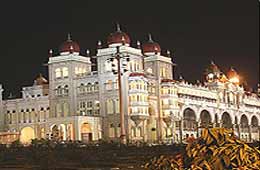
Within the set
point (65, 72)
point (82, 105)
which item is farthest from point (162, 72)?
point (65, 72)

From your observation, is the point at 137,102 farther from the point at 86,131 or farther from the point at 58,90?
the point at 58,90

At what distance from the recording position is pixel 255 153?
213 inches

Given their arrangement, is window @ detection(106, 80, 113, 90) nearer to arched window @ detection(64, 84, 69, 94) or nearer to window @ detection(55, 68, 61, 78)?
arched window @ detection(64, 84, 69, 94)

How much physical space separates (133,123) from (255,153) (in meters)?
48.8

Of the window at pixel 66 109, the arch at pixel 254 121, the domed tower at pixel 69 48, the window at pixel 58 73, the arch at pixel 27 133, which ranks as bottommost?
the arch at pixel 27 133

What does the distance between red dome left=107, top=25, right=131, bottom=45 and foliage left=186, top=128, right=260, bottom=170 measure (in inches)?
1970

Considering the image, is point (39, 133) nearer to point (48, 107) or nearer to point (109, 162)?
point (48, 107)

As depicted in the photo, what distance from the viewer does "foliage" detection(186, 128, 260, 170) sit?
209 inches

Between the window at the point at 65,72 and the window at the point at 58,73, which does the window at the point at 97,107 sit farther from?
the window at the point at 58,73

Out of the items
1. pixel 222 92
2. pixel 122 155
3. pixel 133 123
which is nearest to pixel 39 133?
pixel 133 123

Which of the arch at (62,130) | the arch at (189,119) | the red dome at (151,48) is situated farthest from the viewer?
the arch at (189,119)

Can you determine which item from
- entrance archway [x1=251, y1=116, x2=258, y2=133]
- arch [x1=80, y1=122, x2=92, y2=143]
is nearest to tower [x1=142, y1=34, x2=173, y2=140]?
arch [x1=80, y1=122, x2=92, y2=143]

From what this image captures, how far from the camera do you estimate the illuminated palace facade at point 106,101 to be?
2115 inches

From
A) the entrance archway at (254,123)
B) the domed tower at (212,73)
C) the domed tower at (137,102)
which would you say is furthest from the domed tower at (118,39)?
the entrance archway at (254,123)
